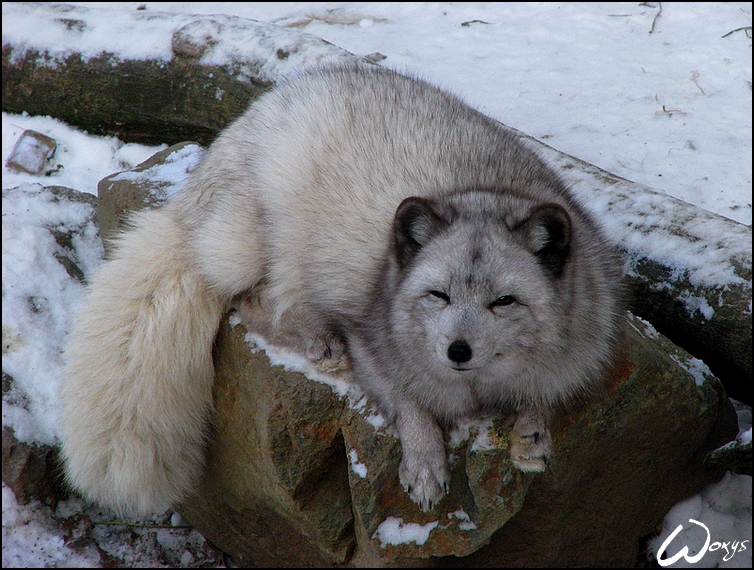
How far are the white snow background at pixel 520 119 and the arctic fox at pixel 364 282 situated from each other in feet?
2.57

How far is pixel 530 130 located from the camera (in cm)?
471

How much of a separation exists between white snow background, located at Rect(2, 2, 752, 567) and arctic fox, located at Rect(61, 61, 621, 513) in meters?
0.78

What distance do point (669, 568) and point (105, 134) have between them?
469cm

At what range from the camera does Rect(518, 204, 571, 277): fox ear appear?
2373 mm

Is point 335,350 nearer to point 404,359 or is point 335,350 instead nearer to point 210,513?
point 404,359

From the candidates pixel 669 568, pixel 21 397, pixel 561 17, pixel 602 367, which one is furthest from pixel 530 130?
pixel 21 397

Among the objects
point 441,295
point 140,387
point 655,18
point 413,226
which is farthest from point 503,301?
point 655,18

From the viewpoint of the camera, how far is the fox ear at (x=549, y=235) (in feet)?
7.79

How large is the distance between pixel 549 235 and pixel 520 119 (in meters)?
2.58

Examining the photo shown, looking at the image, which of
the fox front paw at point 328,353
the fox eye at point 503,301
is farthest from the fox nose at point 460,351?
the fox front paw at point 328,353

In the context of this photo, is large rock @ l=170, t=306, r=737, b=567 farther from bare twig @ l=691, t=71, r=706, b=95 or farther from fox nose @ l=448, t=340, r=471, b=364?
bare twig @ l=691, t=71, r=706, b=95

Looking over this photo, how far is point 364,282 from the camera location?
2.88 meters

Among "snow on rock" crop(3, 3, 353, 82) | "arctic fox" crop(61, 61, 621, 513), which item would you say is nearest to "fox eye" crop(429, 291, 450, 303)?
"arctic fox" crop(61, 61, 621, 513)

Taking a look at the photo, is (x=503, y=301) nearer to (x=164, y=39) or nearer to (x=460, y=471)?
(x=460, y=471)
